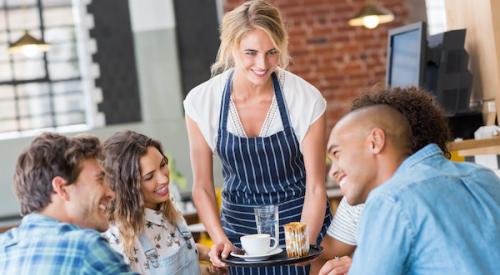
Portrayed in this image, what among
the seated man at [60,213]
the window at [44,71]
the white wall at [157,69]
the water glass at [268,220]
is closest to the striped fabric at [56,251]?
the seated man at [60,213]

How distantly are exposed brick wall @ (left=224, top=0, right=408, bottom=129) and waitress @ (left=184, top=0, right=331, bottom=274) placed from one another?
5962 millimetres

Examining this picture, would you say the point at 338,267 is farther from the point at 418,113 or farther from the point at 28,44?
the point at 28,44

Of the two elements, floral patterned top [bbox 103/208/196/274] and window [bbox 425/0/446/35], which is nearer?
floral patterned top [bbox 103/208/196/274]

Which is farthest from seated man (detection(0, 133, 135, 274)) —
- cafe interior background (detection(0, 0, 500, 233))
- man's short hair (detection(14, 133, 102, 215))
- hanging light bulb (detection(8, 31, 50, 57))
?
cafe interior background (detection(0, 0, 500, 233))

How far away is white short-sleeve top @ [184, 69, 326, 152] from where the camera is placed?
112 inches

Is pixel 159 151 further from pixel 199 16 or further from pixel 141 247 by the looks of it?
pixel 199 16

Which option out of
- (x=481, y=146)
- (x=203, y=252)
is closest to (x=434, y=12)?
(x=481, y=146)

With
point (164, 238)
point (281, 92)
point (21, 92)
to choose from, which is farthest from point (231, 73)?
point (21, 92)

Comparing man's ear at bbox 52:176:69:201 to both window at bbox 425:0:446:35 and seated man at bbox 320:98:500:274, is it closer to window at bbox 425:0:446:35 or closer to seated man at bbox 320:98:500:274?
seated man at bbox 320:98:500:274

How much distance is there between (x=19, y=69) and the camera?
30.5ft

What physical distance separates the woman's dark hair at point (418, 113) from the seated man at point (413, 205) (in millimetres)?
40

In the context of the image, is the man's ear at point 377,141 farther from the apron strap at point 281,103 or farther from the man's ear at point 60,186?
the apron strap at point 281,103

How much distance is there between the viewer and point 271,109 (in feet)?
9.45

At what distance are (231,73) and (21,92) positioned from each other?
22.1ft
